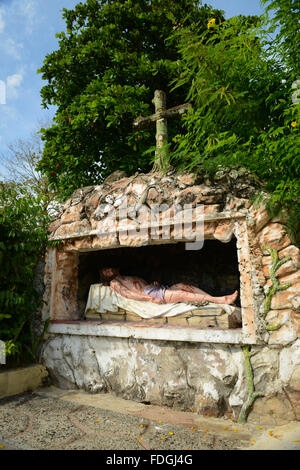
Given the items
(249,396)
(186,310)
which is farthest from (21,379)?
(249,396)

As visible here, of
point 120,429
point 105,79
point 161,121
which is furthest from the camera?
point 105,79

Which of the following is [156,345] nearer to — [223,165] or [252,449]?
[252,449]

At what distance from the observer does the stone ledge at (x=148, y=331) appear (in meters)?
3.11

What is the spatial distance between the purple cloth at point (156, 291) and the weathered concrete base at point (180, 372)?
65 cm

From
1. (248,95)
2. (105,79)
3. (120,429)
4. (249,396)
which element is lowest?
(120,429)

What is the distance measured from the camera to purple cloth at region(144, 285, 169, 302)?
4091mm

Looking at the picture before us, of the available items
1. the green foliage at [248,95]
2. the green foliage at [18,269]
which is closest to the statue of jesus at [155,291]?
the green foliage at [18,269]

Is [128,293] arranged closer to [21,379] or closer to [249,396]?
[21,379]

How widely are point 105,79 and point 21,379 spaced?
18.1ft

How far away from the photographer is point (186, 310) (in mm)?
3607

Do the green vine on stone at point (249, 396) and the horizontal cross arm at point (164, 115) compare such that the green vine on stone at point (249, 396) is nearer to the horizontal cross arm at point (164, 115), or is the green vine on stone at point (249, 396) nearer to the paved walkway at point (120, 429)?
the paved walkway at point (120, 429)

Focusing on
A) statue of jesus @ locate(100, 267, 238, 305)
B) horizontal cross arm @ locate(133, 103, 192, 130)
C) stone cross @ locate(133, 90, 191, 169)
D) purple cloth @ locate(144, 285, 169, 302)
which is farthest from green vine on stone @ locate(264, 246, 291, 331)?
horizontal cross arm @ locate(133, 103, 192, 130)

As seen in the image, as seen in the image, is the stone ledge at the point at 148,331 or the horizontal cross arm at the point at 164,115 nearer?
the stone ledge at the point at 148,331

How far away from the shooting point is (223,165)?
133 inches
